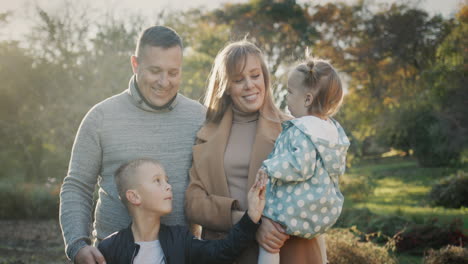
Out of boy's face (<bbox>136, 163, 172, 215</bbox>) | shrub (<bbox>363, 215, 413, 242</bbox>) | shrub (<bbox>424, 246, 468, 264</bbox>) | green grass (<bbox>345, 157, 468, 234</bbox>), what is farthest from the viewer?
green grass (<bbox>345, 157, 468, 234</bbox>)

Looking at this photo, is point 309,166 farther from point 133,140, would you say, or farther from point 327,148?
point 133,140

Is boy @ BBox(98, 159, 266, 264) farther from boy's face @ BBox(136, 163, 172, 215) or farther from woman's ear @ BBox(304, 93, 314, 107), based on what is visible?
woman's ear @ BBox(304, 93, 314, 107)

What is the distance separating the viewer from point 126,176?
2.48 metres

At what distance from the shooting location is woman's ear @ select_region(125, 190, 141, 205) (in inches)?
96.1

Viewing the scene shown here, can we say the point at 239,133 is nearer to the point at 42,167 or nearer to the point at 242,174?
the point at 242,174

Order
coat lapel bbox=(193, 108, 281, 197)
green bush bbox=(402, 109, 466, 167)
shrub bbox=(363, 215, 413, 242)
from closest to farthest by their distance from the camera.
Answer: coat lapel bbox=(193, 108, 281, 197), shrub bbox=(363, 215, 413, 242), green bush bbox=(402, 109, 466, 167)

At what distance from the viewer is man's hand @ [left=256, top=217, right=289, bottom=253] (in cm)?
239

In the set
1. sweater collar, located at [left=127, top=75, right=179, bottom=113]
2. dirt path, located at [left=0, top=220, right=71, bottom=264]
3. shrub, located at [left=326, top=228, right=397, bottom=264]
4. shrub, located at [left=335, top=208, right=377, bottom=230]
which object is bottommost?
dirt path, located at [left=0, top=220, right=71, bottom=264]

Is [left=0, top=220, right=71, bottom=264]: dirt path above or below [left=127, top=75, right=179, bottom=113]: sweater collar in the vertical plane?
below

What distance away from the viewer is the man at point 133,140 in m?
2.71

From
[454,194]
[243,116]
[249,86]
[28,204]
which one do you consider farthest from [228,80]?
[28,204]

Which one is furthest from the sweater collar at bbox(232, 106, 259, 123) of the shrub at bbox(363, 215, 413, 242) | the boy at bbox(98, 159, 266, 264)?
the shrub at bbox(363, 215, 413, 242)

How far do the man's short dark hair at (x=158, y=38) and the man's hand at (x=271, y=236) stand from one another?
1.17 m

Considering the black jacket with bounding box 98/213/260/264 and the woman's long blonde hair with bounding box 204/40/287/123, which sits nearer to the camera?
the black jacket with bounding box 98/213/260/264
